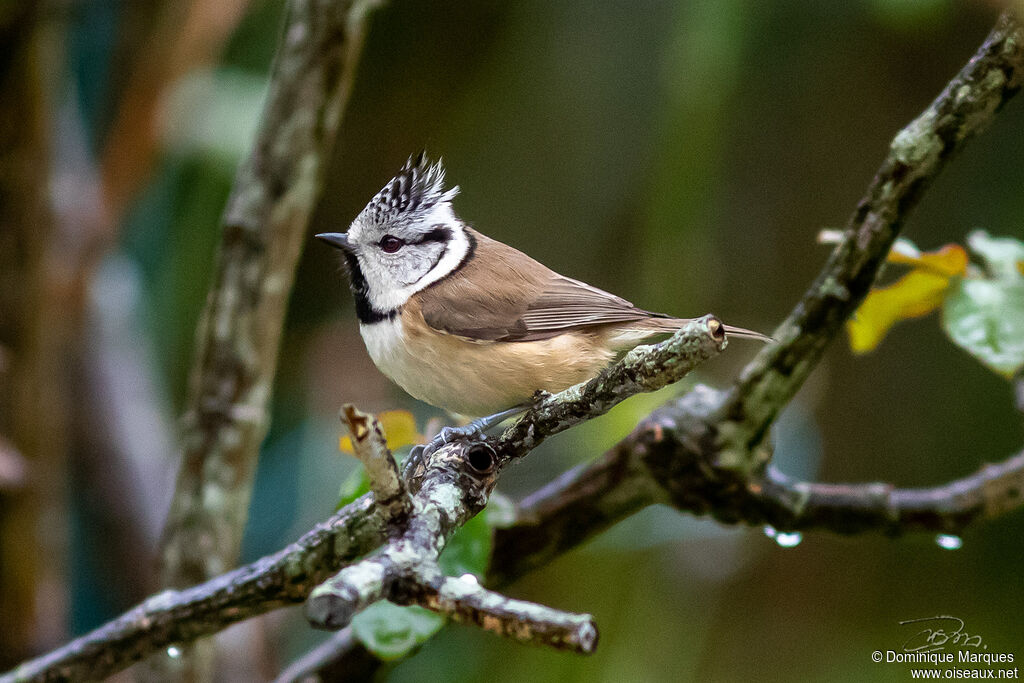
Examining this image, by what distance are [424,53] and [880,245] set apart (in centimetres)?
259

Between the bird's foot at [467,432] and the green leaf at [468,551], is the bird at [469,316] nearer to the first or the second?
the bird's foot at [467,432]

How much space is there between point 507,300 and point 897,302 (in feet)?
1.98

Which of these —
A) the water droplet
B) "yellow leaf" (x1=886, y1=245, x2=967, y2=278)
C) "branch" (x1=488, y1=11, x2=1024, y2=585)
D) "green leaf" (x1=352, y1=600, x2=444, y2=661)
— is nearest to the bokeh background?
"branch" (x1=488, y1=11, x2=1024, y2=585)

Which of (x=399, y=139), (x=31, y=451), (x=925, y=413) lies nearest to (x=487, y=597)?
(x=31, y=451)

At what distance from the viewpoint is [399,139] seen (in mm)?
3213

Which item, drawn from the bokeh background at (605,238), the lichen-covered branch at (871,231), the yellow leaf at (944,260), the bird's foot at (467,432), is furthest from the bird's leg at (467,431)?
the bokeh background at (605,238)

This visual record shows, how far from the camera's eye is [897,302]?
1.34 meters

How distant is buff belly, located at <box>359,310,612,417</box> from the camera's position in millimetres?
1272

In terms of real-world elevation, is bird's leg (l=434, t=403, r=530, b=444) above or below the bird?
below

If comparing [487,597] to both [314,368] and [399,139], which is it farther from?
[399,139]

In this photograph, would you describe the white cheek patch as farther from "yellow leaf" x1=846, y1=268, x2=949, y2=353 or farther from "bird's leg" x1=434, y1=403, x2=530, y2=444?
"yellow leaf" x1=846, y1=268, x2=949, y2=353

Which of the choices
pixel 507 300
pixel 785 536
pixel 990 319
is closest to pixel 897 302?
pixel 990 319

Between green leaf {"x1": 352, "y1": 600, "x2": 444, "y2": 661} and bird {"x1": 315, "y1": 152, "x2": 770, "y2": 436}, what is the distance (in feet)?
0.89

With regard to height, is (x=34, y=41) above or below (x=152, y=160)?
above
